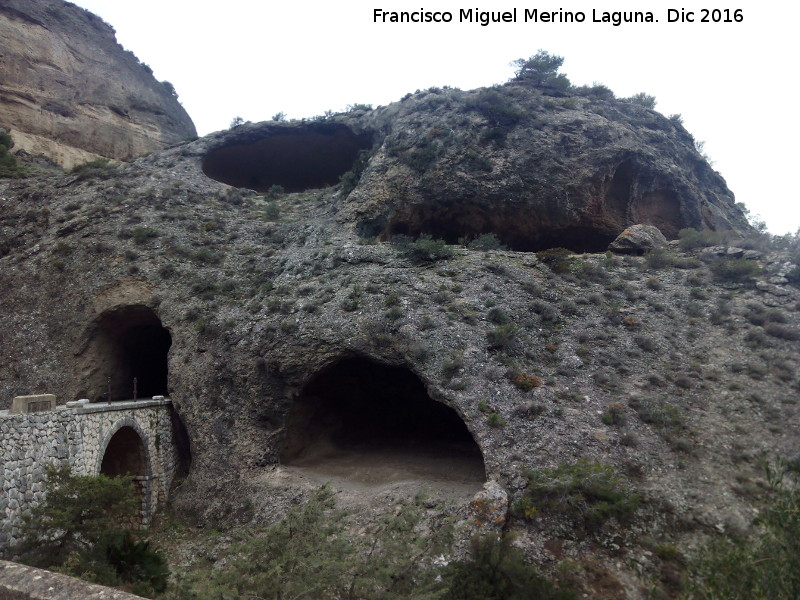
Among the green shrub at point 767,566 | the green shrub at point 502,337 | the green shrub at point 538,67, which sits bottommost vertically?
the green shrub at point 767,566

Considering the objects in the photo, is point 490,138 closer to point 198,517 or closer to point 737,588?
point 198,517

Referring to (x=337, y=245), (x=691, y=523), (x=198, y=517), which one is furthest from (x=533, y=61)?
(x=198, y=517)

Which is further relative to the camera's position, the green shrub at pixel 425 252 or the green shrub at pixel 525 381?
the green shrub at pixel 425 252

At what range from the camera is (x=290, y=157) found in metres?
36.3

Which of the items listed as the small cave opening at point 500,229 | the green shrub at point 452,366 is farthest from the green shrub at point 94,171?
the green shrub at point 452,366

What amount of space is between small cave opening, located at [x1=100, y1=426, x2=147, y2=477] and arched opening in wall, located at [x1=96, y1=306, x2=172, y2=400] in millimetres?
2614

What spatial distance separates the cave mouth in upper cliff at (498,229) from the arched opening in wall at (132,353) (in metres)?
11.6

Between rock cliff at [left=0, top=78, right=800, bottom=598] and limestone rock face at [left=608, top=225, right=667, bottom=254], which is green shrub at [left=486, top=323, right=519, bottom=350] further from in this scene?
limestone rock face at [left=608, top=225, right=667, bottom=254]

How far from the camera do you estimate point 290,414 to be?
1888 cm

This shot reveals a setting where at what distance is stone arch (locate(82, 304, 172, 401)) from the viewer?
71.4 ft

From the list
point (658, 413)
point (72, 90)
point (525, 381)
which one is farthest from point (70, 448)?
point (72, 90)

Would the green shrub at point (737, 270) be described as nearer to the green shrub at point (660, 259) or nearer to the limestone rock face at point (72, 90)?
the green shrub at point (660, 259)

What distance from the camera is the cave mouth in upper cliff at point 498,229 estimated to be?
87.1ft

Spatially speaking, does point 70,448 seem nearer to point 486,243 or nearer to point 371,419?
point 371,419
